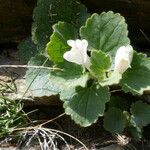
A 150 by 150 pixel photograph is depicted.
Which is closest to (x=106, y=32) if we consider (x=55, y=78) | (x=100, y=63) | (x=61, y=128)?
(x=100, y=63)

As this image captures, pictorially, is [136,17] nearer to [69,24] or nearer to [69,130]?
[69,24]

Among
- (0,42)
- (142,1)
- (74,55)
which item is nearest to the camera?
(74,55)

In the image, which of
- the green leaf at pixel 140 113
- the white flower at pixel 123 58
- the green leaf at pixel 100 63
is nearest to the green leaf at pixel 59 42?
the green leaf at pixel 100 63

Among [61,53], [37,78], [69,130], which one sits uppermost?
[61,53]

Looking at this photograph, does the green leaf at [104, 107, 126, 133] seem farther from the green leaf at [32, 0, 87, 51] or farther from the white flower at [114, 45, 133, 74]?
the green leaf at [32, 0, 87, 51]

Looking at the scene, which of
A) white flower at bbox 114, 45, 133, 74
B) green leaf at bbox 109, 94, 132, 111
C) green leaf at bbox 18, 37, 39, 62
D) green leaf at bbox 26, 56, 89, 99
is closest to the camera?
white flower at bbox 114, 45, 133, 74

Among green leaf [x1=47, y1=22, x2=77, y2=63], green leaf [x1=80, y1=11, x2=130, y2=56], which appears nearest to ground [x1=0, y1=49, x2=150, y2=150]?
green leaf [x1=47, y1=22, x2=77, y2=63]

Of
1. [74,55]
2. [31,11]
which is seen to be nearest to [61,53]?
[74,55]
